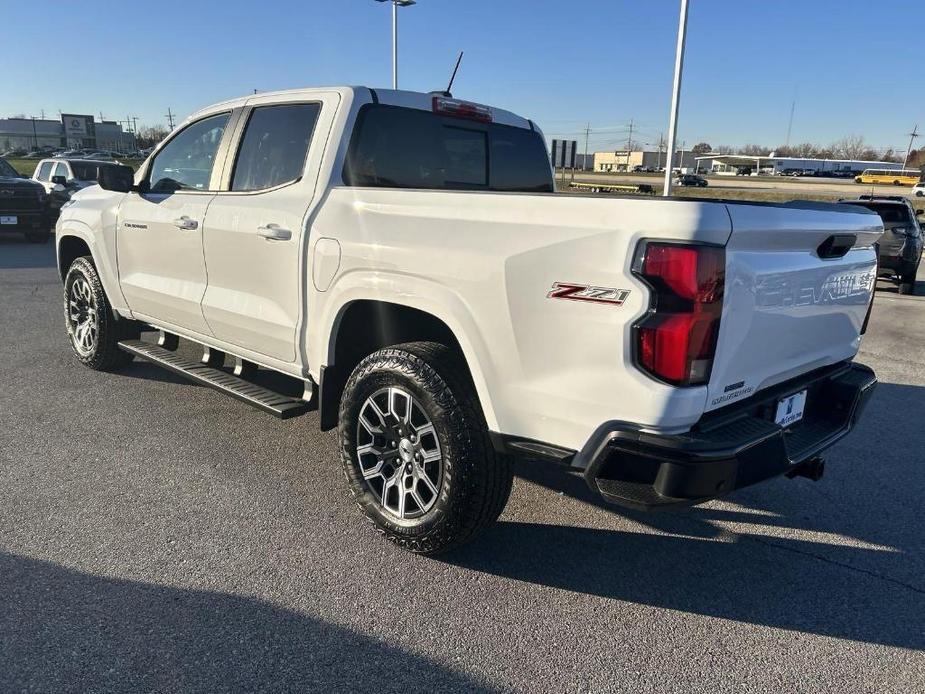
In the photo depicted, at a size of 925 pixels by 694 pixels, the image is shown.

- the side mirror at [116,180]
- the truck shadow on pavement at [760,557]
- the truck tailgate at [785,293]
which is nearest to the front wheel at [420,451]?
the truck shadow on pavement at [760,557]

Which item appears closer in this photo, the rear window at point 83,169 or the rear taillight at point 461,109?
the rear taillight at point 461,109

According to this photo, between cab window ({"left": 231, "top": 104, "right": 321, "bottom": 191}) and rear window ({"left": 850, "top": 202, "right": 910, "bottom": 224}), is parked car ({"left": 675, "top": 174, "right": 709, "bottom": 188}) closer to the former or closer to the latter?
rear window ({"left": 850, "top": 202, "right": 910, "bottom": 224})

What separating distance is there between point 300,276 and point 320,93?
1.01 meters

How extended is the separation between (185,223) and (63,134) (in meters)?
115

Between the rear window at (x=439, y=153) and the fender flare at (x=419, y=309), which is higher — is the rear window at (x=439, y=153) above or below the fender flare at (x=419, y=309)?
above

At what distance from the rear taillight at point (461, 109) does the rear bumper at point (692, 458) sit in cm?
228

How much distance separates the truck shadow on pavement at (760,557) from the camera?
109 inches

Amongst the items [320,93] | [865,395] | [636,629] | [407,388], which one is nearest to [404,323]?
[407,388]

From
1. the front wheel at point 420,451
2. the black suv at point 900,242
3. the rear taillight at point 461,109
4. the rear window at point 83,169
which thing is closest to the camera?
the front wheel at point 420,451

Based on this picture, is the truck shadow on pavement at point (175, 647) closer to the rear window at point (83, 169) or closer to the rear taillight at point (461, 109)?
the rear taillight at point (461, 109)

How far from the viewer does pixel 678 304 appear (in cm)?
221

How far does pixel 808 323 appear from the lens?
9.09ft

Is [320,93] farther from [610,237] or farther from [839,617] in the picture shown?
[839,617]

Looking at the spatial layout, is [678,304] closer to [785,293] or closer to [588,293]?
[588,293]
